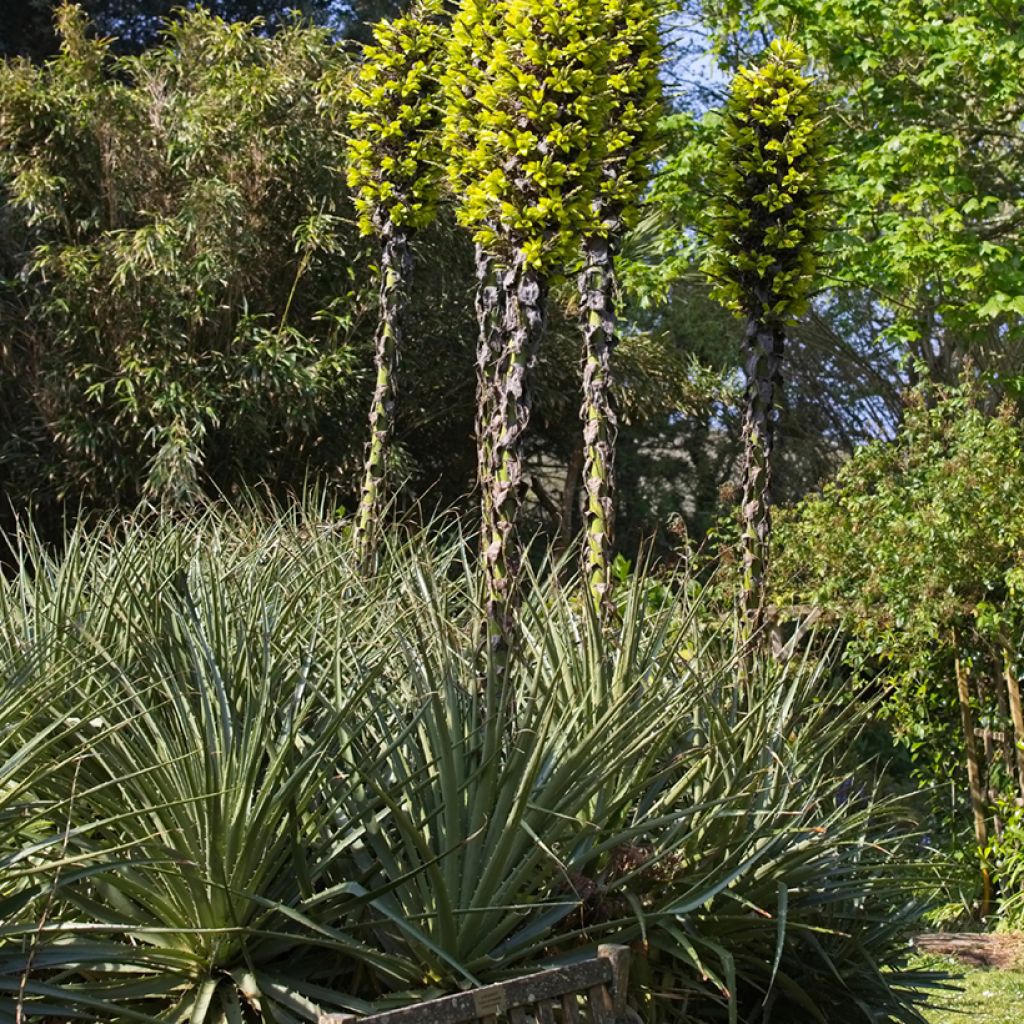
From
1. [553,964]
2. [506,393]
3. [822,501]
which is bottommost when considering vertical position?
[822,501]

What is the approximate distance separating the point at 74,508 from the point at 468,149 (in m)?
7.51

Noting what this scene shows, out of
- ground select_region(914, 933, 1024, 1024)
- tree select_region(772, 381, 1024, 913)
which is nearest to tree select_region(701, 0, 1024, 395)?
tree select_region(772, 381, 1024, 913)

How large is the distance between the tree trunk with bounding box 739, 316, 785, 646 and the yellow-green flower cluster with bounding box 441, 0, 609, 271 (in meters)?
1.24

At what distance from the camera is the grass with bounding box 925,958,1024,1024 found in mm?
6258

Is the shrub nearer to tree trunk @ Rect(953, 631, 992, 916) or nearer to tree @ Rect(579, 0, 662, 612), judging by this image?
tree @ Rect(579, 0, 662, 612)

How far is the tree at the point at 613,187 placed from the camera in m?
6.36

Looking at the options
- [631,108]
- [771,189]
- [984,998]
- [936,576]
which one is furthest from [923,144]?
[984,998]

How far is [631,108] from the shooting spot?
6570mm

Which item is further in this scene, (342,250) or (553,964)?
(342,250)

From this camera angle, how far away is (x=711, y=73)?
17234 millimetres

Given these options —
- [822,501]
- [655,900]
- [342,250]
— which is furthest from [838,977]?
[342,250]

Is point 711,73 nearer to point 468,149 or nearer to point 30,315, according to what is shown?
point 30,315

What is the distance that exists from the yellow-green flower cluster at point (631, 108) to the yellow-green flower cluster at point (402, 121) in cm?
143

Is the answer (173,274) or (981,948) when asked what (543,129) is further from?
(173,274)
